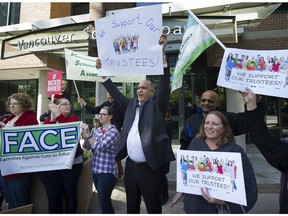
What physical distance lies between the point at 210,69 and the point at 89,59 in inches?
270

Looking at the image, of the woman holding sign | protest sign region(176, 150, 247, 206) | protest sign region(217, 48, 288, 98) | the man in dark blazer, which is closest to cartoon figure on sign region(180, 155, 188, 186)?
protest sign region(176, 150, 247, 206)

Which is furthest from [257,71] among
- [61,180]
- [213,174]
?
[61,180]

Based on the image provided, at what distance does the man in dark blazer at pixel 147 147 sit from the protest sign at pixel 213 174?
0.46m

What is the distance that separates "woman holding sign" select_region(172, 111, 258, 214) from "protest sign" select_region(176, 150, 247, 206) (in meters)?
0.08

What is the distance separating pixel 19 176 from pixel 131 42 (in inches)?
86.1

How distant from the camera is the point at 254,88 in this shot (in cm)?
225

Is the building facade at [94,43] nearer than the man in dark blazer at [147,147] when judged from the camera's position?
No

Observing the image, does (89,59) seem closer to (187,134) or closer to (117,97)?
(117,97)

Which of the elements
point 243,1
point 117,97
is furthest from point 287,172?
point 243,1

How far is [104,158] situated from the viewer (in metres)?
3.21

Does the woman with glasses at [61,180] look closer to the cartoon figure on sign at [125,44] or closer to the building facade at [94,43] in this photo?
the cartoon figure on sign at [125,44]

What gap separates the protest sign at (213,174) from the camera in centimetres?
185

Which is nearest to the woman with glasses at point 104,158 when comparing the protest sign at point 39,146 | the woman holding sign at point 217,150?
the protest sign at point 39,146

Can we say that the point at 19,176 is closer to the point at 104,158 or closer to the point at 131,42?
the point at 104,158
